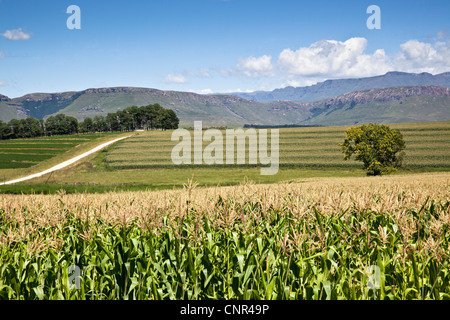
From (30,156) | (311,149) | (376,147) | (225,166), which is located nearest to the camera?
(376,147)


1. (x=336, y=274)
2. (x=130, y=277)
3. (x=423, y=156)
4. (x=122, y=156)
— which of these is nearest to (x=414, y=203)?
(x=336, y=274)

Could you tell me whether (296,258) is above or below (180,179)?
above

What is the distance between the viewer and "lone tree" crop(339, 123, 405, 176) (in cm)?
6091

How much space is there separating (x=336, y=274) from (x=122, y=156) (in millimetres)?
93115

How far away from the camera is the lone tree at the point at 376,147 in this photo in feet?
200

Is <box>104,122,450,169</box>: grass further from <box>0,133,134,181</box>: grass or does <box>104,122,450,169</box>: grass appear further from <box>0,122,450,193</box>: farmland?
<box>0,133,134,181</box>: grass

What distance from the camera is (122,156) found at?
93.3 meters

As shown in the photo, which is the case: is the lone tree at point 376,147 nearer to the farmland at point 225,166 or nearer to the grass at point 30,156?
the farmland at point 225,166

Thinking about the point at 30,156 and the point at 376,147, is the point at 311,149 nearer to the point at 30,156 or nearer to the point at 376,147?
the point at 376,147

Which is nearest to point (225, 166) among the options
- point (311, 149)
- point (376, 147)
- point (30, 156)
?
point (311, 149)

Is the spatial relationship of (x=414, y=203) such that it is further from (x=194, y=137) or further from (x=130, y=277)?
(x=194, y=137)

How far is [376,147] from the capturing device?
62344 mm

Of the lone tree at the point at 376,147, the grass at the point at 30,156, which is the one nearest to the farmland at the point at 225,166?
the lone tree at the point at 376,147
